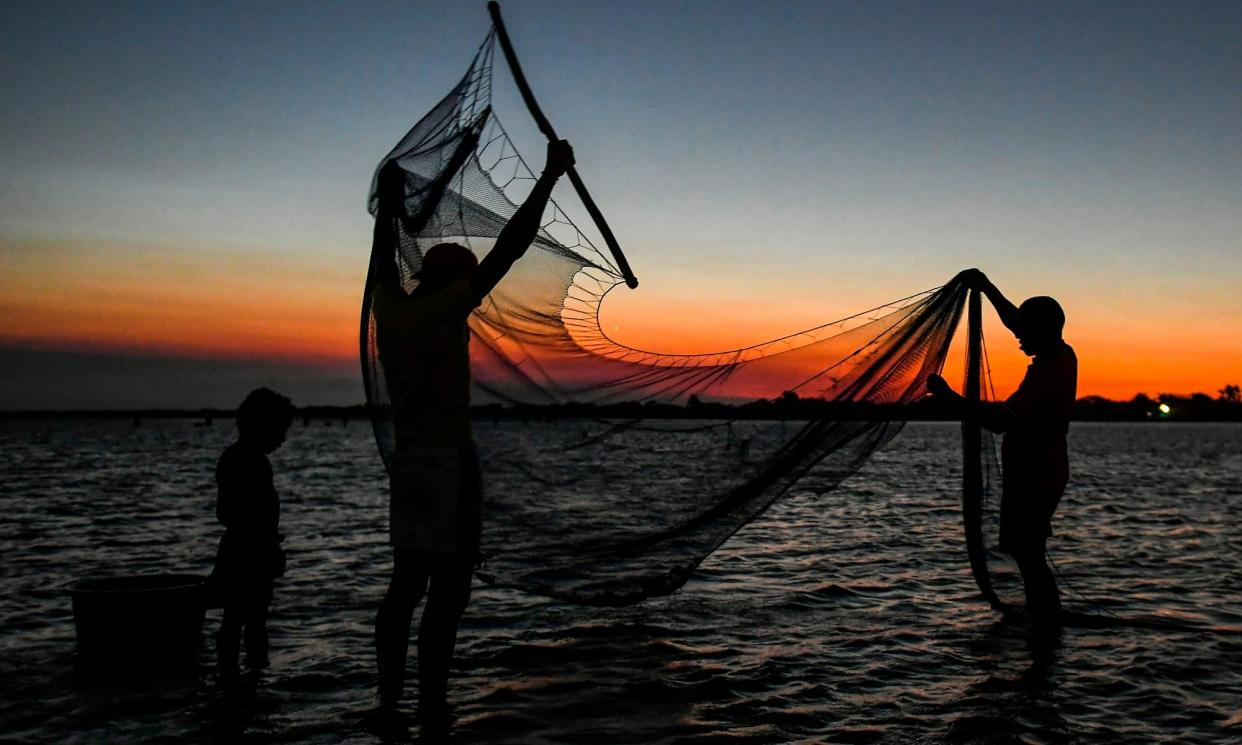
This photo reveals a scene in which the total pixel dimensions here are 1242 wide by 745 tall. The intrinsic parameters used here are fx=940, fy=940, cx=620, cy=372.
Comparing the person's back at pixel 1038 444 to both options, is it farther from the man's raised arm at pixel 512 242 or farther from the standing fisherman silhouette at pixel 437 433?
the man's raised arm at pixel 512 242

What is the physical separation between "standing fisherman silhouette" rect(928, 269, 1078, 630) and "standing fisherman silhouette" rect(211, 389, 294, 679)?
13.4ft

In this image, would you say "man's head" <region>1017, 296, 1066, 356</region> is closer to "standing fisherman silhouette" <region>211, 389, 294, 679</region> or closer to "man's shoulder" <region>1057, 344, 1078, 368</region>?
"man's shoulder" <region>1057, 344, 1078, 368</region>

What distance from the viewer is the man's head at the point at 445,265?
4.28 metres

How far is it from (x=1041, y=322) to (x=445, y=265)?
12.6 ft

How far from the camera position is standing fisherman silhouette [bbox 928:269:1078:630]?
591 centimetres

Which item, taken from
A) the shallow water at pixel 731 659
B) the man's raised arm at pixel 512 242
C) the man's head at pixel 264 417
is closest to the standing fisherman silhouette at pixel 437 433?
the man's raised arm at pixel 512 242

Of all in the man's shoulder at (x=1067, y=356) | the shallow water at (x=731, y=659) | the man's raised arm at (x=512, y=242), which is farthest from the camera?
the man's shoulder at (x=1067, y=356)

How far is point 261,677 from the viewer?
566 cm

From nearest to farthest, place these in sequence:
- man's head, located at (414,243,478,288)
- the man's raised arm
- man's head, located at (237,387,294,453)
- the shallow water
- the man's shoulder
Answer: the man's raised arm < man's head, located at (414,243,478,288) < the shallow water < man's head, located at (237,387,294,453) < the man's shoulder

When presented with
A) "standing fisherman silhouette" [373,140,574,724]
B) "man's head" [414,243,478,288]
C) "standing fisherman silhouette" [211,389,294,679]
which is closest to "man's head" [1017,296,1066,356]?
"standing fisherman silhouette" [373,140,574,724]

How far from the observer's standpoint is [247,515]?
17.1 ft

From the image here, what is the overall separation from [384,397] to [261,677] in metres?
1.85

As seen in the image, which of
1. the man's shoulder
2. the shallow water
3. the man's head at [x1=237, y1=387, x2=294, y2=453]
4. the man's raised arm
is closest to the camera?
the man's raised arm

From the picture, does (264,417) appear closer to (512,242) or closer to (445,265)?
(445,265)
